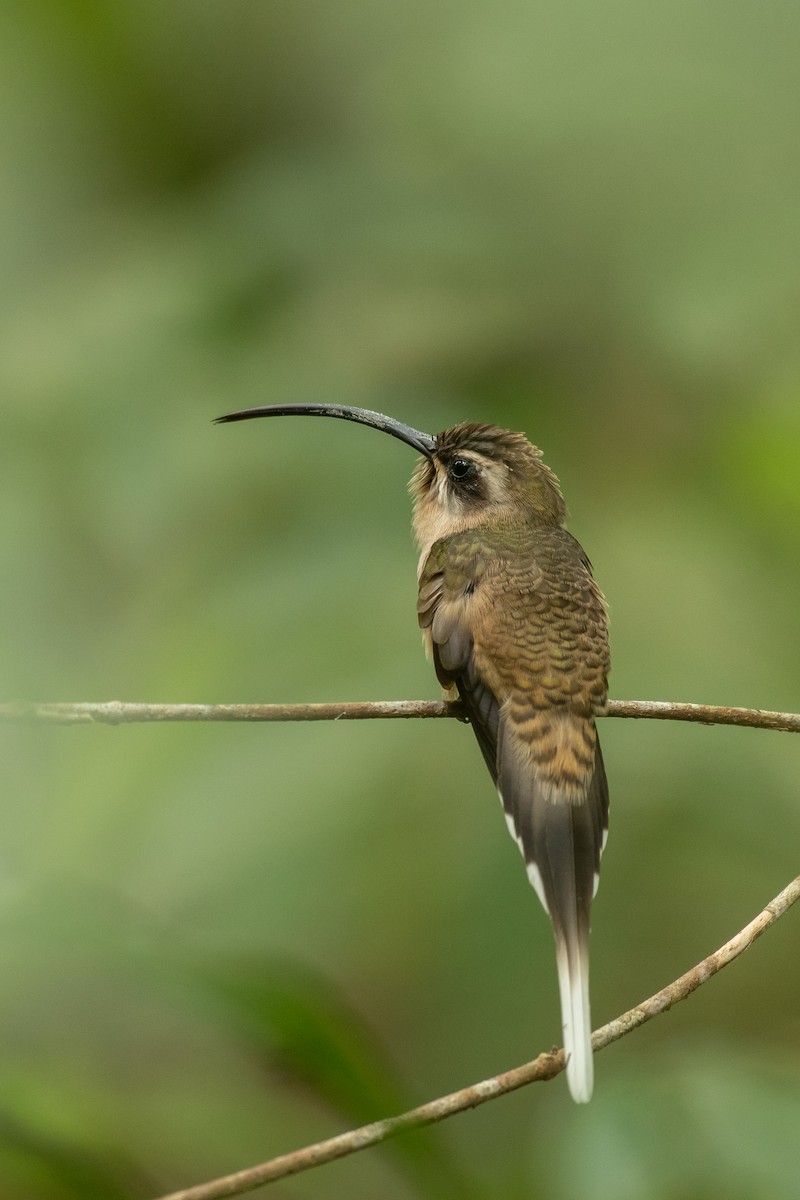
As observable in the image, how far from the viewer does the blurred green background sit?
7.22 ft

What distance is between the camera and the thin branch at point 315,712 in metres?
1.95

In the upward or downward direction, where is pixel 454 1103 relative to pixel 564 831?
upward

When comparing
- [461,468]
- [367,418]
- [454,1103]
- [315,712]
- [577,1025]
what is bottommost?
[577,1025]

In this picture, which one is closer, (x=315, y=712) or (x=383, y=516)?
(x=315, y=712)

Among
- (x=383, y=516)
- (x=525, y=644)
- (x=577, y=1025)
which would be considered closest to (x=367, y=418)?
(x=383, y=516)

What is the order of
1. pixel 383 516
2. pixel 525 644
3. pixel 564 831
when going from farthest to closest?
pixel 383 516
pixel 525 644
pixel 564 831

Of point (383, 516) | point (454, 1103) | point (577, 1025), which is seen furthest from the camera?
point (383, 516)

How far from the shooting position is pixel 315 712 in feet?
6.86

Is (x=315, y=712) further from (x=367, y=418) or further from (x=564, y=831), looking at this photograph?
(x=367, y=418)

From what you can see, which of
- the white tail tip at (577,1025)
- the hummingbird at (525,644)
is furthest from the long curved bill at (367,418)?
the white tail tip at (577,1025)

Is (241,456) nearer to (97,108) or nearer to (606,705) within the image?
(97,108)

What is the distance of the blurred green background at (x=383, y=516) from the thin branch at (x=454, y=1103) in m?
0.14

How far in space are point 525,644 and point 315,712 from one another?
0.60 metres

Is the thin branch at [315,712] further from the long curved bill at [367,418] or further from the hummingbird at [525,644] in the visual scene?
the long curved bill at [367,418]
